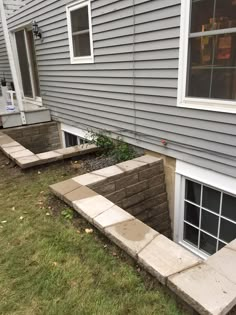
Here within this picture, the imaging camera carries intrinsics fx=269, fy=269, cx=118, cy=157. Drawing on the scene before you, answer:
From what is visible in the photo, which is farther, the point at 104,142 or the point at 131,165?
the point at 104,142

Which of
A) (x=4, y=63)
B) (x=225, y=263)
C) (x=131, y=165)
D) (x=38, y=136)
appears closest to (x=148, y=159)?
(x=131, y=165)

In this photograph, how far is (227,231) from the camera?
3.20m

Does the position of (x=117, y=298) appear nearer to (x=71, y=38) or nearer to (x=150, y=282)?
(x=150, y=282)

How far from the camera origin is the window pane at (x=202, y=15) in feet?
8.68

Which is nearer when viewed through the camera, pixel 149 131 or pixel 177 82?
pixel 177 82

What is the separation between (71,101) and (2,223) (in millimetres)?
3354

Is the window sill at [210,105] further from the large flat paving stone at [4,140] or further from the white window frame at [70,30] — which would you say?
the large flat paving stone at [4,140]

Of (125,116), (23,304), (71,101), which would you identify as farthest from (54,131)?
(23,304)

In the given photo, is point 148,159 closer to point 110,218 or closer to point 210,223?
point 210,223

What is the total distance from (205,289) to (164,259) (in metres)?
0.36

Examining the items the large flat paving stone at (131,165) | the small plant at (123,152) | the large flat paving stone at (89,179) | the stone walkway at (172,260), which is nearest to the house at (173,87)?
the small plant at (123,152)

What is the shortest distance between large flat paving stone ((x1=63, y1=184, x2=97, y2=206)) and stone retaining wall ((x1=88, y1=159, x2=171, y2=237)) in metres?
0.17

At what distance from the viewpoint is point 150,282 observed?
190cm

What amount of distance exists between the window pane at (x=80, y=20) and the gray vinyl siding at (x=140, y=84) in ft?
0.87
